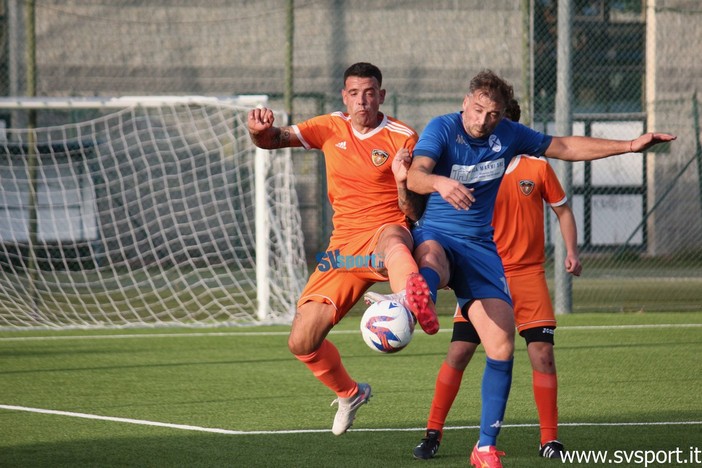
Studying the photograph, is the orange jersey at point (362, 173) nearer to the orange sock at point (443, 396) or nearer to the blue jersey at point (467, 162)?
the blue jersey at point (467, 162)

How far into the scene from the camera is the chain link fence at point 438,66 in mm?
14852

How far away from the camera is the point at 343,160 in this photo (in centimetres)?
634

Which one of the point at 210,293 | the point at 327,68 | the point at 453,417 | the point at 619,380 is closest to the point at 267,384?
the point at 453,417

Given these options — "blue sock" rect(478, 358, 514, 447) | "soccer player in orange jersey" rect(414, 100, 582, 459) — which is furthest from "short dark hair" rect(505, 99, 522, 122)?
"blue sock" rect(478, 358, 514, 447)

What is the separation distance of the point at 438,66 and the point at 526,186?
918 cm

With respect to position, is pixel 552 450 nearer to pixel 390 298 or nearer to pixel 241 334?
pixel 390 298

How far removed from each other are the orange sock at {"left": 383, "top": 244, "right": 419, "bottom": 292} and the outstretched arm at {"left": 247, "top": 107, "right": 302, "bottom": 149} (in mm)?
1069

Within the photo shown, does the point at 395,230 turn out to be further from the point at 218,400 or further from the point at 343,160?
the point at 218,400

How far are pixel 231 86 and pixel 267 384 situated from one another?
28.6 feet

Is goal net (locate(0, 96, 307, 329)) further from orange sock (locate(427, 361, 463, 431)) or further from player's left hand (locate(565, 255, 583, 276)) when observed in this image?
orange sock (locate(427, 361, 463, 431))

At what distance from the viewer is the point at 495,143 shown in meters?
5.69

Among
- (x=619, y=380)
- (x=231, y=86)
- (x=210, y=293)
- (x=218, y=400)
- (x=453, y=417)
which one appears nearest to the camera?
(x=453, y=417)

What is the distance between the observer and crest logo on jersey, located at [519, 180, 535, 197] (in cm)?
657

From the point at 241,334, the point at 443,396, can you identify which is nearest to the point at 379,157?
the point at 443,396
